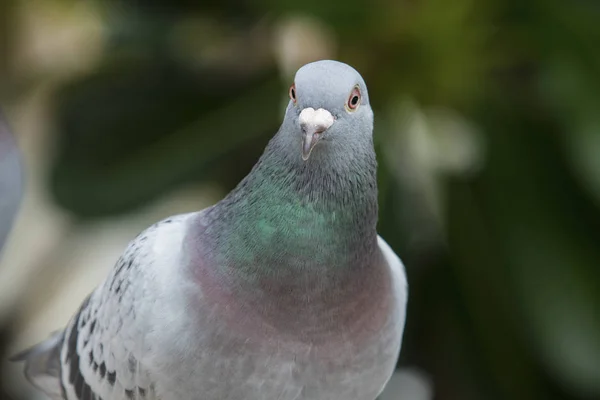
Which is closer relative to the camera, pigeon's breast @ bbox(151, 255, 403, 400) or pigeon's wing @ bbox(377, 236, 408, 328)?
pigeon's breast @ bbox(151, 255, 403, 400)

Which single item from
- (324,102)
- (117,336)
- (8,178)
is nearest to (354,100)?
(324,102)

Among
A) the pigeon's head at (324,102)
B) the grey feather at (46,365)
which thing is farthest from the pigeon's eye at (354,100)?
the grey feather at (46,365)

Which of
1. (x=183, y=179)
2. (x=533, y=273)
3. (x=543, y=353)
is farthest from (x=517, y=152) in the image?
(x=183, y=179)

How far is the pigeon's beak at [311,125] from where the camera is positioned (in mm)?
933

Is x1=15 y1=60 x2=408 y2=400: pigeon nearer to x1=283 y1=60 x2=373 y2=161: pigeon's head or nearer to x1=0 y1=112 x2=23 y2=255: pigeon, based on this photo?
x1=283 y1=60 x2=373 y2=161: pigeon's head

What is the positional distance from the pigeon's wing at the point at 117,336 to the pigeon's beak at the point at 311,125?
0.37 m

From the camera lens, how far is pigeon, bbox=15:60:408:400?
3.52 ft

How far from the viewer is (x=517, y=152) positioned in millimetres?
2410

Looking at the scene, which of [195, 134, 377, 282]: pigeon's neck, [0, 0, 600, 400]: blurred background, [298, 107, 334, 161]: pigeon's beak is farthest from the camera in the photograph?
[0, 0, 600, 400]: blurred background

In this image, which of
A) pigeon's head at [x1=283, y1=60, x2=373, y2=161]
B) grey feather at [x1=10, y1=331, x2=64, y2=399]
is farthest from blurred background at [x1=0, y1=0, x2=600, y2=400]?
pigeon's head at [x1=283, y1=60, x2=373, y2=161]

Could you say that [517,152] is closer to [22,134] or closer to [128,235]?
[128,235]

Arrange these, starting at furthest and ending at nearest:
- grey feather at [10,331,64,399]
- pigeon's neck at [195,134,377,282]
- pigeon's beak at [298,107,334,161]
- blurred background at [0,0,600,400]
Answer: blurred background at [0,0,600,400], grey feather at [10,331,64,399], pigeon's neck at [195,134,377,282], pigeon's beak at [298,107,334,161]

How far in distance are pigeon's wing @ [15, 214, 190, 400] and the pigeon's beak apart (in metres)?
0.37

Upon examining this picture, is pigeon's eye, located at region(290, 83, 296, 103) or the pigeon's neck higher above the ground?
pigeon's eye, located at region(290, 83, 296, 103)
